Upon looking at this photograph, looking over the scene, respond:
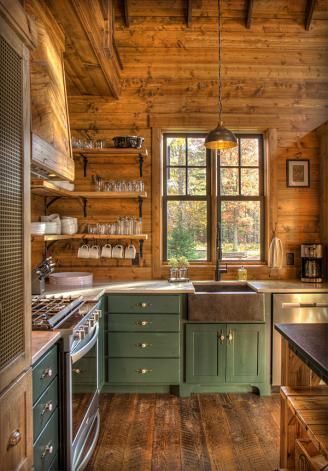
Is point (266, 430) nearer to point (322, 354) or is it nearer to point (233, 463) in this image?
point (233, 463)

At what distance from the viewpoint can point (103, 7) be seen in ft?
9.72

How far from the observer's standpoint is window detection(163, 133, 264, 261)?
4.10m

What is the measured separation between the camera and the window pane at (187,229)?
13.4 feet

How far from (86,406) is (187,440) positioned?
76cm

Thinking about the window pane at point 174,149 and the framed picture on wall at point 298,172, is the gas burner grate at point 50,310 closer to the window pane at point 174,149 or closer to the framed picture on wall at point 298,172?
the window pane at point 174,149

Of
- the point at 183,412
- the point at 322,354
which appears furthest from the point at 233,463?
the point at 322,354

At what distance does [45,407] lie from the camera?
175 centimetres

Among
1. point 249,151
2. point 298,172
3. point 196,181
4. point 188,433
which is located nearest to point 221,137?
point 196,181

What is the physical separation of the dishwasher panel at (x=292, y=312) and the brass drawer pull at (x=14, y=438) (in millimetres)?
2519

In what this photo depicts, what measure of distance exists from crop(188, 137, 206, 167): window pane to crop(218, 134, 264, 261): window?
7.3 inches

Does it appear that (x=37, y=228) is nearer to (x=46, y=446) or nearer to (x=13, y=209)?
(x=46, y=446)

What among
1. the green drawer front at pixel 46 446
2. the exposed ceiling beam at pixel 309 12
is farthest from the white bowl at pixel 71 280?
the exposed ceiling beam at pixel 309 12

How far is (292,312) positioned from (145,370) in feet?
4.43

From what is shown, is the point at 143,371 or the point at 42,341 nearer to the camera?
the point at 42,341
